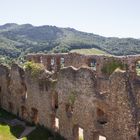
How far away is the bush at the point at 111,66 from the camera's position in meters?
35.9

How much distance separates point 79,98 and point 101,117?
9.49ft

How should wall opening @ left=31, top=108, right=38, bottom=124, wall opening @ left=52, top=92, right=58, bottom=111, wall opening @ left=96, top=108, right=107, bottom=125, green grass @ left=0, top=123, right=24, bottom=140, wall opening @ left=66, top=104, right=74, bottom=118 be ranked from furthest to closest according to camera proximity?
wall opening @ left=31, top=108, right=38, bottom=124 → green grass @ left=0, top=123, right=24, bottom=140 → wall opening @ left=52, top=92, right=58, bottom=111 → wall opening @ left=66, top=104, right=74, bottom=118 → wall opening @ left=96, top=108, right=107, bottom=125

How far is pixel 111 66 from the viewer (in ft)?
121

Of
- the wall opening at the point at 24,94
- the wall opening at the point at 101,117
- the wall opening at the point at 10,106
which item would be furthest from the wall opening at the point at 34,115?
the wall opening at the point at 101,117

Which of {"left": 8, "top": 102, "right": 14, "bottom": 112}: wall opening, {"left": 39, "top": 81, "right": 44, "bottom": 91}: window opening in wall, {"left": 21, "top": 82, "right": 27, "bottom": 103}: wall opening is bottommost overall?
{"left": 8, "top": 102, "right": 14, "bottom": 112}: wall opening

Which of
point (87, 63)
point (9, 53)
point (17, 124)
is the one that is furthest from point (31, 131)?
point (9, 53)

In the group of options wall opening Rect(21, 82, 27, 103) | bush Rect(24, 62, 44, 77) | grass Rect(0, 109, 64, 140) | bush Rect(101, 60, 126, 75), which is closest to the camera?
bush Rect(101, 60, 126, 75)

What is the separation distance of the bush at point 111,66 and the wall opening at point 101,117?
6611mm

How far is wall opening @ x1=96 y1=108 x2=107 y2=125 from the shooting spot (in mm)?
30656

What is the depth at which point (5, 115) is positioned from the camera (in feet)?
155

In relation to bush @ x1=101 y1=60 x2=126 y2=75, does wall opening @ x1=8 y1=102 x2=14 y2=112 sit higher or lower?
lower

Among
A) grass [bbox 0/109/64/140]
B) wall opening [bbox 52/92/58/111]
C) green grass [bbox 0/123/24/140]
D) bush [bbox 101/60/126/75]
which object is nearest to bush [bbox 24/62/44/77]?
wall opening [bbox 52/92/58/111]

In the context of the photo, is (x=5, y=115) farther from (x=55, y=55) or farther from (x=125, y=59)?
(x=125, y=59)

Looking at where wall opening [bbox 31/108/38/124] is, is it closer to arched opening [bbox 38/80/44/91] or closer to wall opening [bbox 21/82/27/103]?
wall opening [bbox 21/82/27/103]
